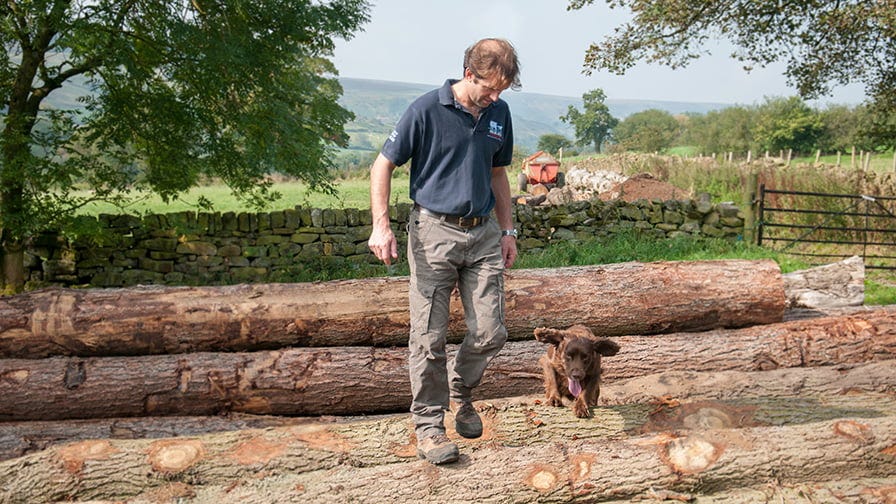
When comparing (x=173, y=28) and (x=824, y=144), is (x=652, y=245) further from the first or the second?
(x=824, y=144)

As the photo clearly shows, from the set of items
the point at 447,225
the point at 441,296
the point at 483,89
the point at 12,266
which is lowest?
the point at 12,266

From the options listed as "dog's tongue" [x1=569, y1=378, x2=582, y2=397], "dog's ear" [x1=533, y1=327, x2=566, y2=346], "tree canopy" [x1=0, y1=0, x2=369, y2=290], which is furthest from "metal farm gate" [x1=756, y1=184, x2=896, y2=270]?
"dog's tongue" [x1=569, y1=378, x2=582, y2=397]

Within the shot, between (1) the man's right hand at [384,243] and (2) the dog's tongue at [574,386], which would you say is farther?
(2) the dog's tongue at [574,386]

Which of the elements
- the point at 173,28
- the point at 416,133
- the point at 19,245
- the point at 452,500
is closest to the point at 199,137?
the point at 173,28

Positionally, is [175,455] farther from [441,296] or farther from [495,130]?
[495,130]

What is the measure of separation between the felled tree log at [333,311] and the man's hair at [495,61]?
8.31 ft

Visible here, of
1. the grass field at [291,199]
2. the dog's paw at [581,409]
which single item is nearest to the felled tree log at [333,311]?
the dog's paw at [581,409]

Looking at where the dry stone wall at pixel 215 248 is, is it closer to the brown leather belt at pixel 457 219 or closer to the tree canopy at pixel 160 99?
the tree canopy at pixel 160 99

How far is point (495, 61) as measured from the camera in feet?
12.1

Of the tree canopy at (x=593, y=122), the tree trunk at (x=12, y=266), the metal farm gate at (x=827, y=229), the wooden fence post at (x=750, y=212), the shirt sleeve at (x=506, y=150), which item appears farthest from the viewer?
the tree canopy at (x=593, y=122)

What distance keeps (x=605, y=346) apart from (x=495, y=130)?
1.62m

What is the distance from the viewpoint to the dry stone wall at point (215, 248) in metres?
12.4

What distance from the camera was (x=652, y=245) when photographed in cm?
1327

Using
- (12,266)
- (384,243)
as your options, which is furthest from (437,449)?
(12,266)
